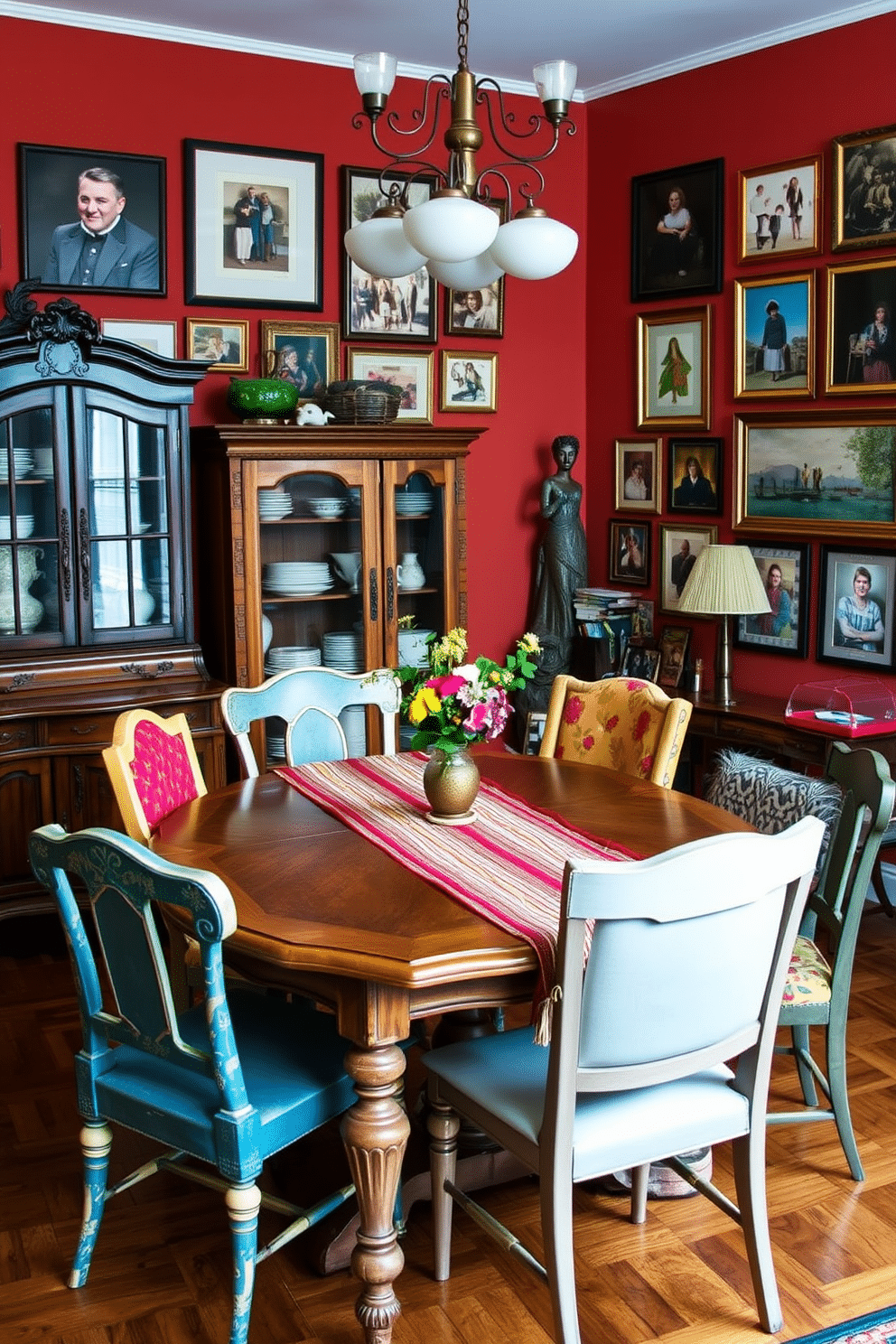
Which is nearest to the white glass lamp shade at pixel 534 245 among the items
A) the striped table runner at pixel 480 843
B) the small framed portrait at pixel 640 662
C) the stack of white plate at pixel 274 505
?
the striped table runner at pixel 480 843

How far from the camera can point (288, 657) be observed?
4.77 m

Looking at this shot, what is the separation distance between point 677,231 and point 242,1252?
4.15 meters

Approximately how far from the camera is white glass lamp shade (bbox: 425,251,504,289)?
285 centimetres

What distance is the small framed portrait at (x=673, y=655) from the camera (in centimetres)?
524

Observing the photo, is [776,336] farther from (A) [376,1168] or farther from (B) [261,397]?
(A) [376,1168]

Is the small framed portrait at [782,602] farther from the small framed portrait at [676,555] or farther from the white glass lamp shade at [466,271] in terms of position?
the white glass lamp shade at [466,271]

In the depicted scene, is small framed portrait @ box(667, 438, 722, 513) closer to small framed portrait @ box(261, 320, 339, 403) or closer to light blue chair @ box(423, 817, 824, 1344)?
small framed portrait @ box(261, 320, 339, 403)

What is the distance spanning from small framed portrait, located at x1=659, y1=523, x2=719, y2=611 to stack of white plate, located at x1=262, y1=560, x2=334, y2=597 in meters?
1.43

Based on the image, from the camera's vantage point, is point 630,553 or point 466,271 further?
point 630,553

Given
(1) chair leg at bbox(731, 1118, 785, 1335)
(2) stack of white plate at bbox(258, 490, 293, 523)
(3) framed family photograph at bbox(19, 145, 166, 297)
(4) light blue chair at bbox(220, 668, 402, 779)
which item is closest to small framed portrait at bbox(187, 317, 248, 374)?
(3) framed family photograph at bbox(19, 145, 166, 297)

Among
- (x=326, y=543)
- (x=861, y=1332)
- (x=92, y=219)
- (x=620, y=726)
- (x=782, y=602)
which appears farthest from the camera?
(x=782, y=602)

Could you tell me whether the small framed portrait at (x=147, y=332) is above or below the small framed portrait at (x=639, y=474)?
above

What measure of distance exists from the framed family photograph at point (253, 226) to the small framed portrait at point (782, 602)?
194cm

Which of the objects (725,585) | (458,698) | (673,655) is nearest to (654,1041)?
(458,698)
